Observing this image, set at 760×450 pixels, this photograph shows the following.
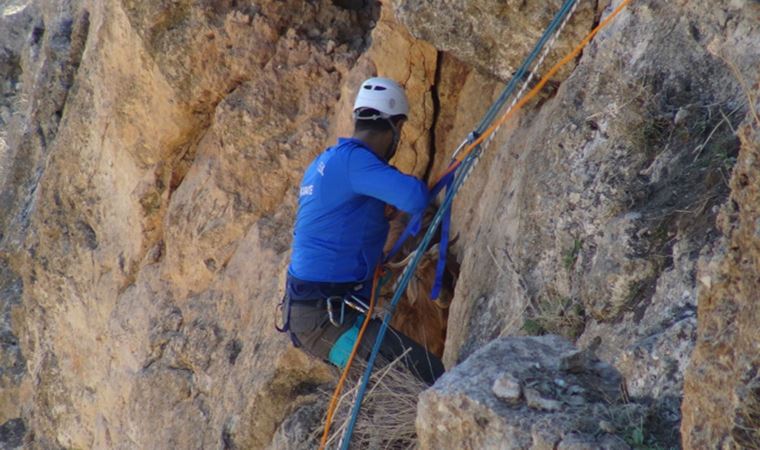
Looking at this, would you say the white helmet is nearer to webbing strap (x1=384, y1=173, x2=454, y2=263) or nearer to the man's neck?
the man's neck

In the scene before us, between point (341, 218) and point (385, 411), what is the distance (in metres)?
1.08

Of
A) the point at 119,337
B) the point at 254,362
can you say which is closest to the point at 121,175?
the point at 119,337

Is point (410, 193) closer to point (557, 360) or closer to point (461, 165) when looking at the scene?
point (461, 165)

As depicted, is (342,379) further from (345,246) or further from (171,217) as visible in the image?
(171,217)

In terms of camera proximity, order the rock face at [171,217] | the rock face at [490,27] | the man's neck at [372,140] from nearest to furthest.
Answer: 1. the rock face at [490,27]
2. the man's neck at [372,140]
3. the rock face at [171,217]

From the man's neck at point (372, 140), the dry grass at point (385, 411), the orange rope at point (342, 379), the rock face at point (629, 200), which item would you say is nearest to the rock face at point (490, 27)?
the rock face at point (629, 200)

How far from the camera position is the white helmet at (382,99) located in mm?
5457

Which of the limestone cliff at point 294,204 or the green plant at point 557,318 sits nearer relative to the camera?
the limestone cliff at point 294,204

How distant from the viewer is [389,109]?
18.0 ft

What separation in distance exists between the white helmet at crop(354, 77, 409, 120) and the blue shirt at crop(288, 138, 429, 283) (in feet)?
0.85

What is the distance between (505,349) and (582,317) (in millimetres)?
522

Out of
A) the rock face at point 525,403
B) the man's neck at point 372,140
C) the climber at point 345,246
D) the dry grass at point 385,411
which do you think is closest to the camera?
the rock face at point 525,403

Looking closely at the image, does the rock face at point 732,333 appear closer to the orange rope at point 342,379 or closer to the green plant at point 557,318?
the green plant at point 557,318

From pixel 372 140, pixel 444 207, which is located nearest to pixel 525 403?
pixel 444 207
